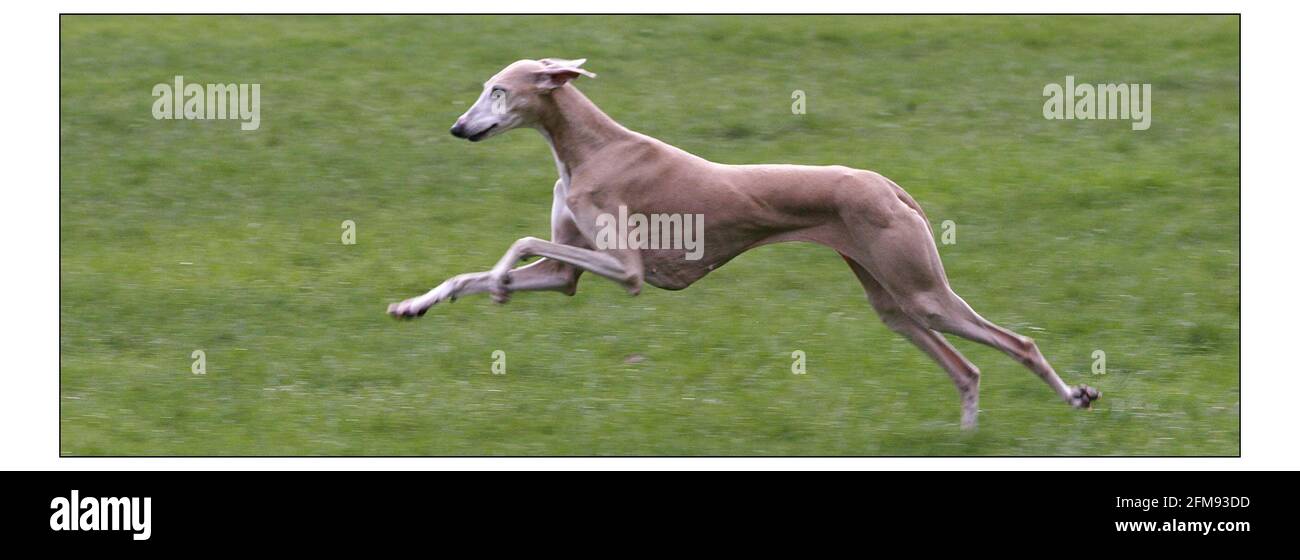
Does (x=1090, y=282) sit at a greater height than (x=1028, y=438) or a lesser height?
greater

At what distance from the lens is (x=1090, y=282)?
38.5ft

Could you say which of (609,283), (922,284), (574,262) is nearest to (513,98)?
(574,262)

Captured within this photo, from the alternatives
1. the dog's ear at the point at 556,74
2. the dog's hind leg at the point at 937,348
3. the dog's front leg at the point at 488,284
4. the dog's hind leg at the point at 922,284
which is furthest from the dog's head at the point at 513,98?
the dog's hind leg at the point at 937,348

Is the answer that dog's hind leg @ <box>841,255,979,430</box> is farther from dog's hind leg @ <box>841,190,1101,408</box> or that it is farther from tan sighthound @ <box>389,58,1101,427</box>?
tan sighthound @ <box>389,58,1101,427</box>

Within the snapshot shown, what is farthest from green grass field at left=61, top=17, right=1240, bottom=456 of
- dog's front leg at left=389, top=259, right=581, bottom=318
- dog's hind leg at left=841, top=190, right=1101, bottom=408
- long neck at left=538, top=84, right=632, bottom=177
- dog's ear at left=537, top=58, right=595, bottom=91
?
dog's ear at left=537, top=58, right=595, bottom=91

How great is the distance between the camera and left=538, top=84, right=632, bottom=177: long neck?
→ 838 centimetres

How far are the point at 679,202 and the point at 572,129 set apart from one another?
26.5 inches

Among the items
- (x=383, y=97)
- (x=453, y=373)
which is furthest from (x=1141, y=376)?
(x=383, y=97)

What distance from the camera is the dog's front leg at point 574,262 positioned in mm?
8047

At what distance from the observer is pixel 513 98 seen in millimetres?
8234

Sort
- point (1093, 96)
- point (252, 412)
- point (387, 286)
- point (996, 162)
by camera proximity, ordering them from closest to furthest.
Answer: point (252, 412) → point (387, 286) → point (996, 162) → point (1093, 96)

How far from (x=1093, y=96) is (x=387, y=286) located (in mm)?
6929

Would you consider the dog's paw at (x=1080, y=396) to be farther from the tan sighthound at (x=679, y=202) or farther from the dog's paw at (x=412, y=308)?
the dog's paw at (x=412, y=308)

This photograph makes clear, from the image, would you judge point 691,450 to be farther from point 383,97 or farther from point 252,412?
point 383,97
